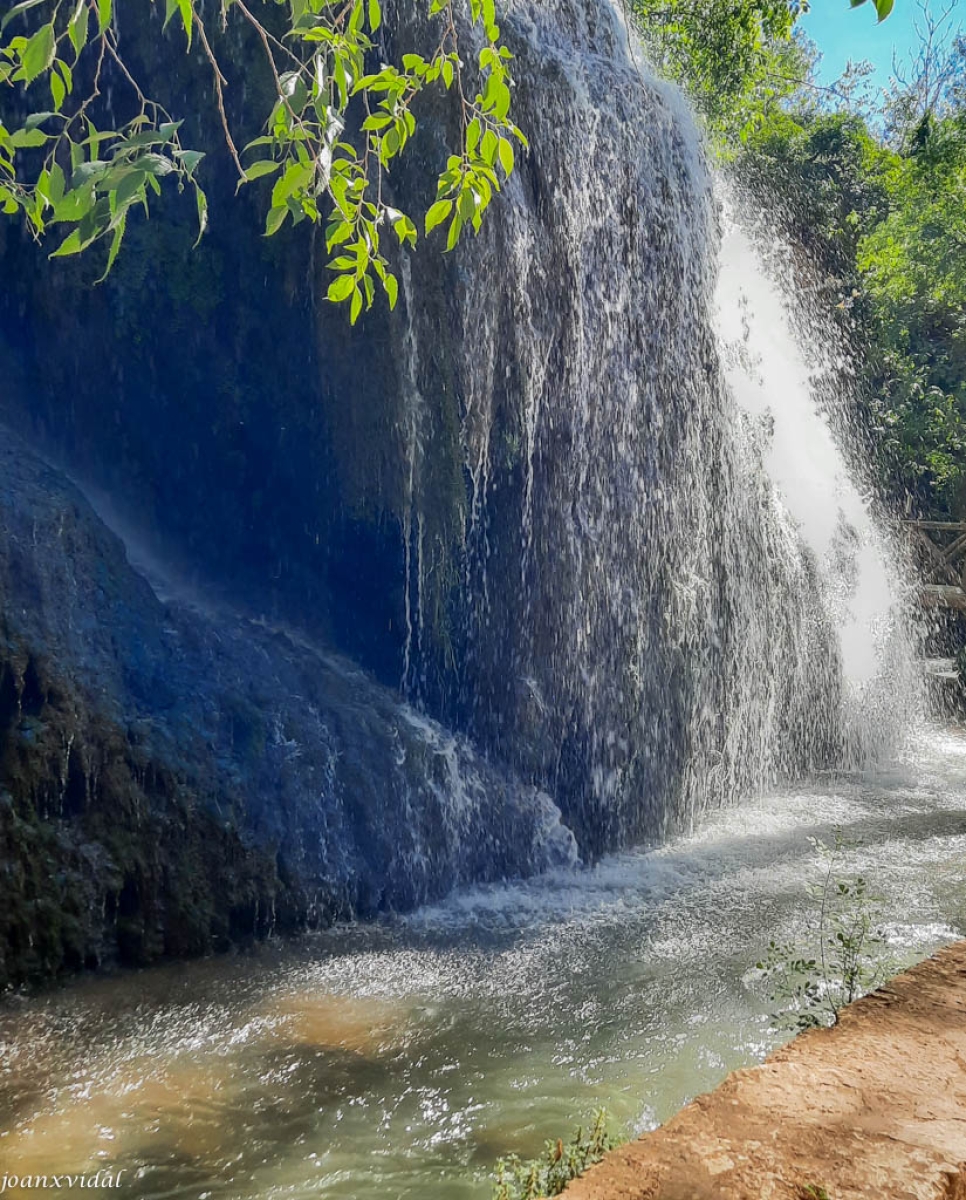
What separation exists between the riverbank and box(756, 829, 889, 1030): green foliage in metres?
1.14

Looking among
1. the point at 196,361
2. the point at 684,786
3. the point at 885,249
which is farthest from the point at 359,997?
the point at 885,249

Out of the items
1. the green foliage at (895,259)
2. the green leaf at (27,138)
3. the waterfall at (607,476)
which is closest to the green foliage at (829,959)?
the waterfall at (607,476)

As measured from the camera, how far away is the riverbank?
204 cm

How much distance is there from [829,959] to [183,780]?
387 cm

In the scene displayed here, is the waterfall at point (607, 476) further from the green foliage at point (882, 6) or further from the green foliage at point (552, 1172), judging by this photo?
the green foliage at point (882, 6)

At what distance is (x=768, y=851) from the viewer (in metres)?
7.84

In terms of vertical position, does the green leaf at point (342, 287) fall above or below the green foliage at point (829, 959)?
above

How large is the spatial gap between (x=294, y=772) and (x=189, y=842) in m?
0.89

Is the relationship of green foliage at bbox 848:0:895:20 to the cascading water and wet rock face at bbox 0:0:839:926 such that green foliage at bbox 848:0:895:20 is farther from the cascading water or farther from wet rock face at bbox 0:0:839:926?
the cascading water

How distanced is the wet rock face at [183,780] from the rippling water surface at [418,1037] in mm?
355

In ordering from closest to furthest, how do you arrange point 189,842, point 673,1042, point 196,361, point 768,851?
point 673,1042, point 189,842, point 768,851, point 196,361

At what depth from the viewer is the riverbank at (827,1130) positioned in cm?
204

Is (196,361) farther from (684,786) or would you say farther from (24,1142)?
(24,1142)

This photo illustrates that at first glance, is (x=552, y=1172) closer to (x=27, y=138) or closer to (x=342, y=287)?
(x=342, y=287)
